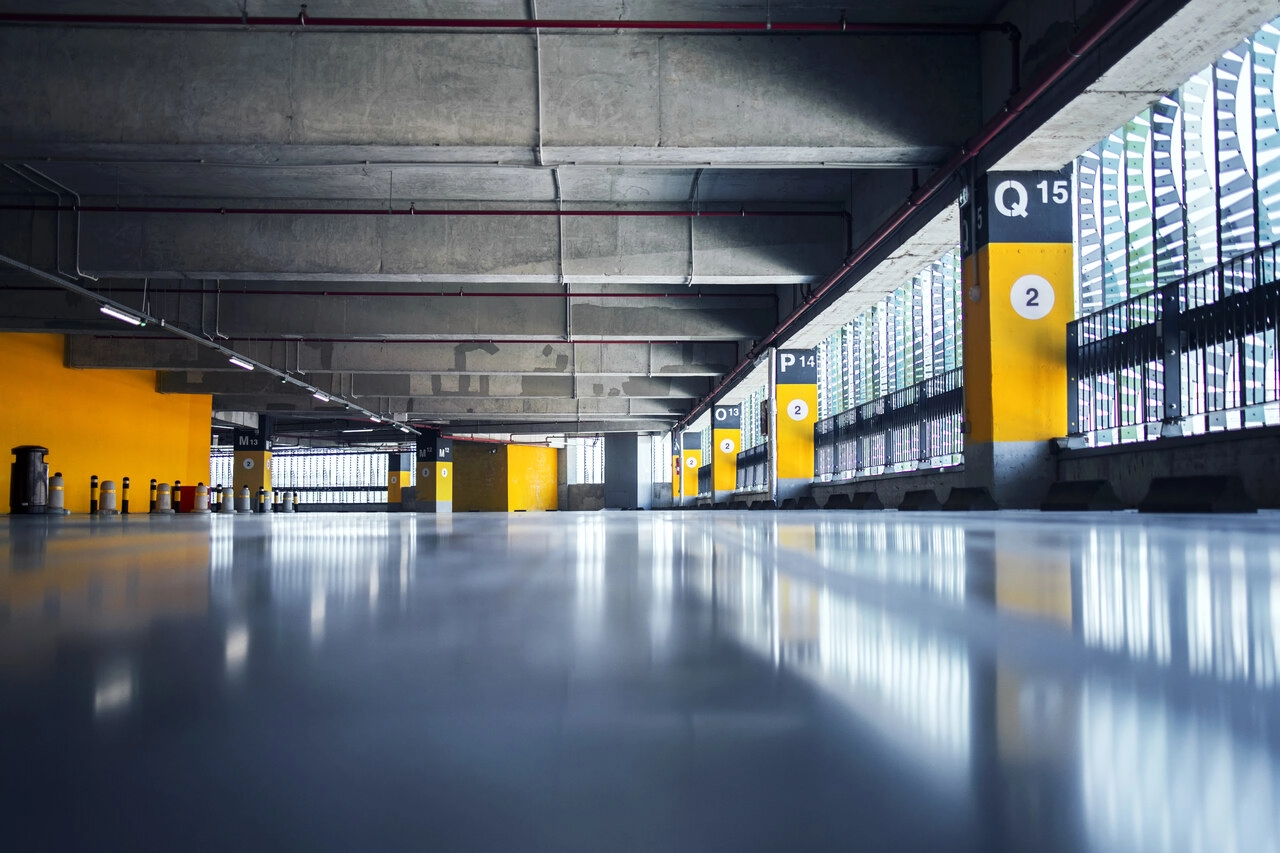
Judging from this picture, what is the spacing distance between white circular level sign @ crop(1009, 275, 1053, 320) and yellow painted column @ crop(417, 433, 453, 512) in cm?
2904

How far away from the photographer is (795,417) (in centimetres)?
1739

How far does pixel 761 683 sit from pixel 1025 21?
7805 mm

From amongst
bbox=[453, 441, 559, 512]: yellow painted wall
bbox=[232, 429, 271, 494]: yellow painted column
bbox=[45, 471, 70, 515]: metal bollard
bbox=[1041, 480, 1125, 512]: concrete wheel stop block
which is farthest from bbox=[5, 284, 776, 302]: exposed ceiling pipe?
bbox=[453, 441, 559, 512]: yellow painted wall

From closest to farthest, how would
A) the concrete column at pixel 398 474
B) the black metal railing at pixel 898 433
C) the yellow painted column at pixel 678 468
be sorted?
the black metal railing at pixel 898 433
the yellow painted column at pixel 678 468
the concrete column at pixel 398 474

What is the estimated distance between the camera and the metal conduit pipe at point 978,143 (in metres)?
5.58

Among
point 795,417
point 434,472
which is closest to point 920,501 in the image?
point 795,417

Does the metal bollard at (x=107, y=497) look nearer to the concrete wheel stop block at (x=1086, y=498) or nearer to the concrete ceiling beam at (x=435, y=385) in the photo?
the concrete ceiling beam at (x=435, y=385)

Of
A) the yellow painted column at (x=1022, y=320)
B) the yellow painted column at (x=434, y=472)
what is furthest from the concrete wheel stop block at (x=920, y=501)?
the yellow painted column at (x=434, y=472)

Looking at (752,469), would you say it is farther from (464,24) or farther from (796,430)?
(464,24)

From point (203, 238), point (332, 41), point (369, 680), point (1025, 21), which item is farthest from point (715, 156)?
point (369, 680)

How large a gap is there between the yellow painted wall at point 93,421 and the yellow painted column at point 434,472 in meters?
10.4

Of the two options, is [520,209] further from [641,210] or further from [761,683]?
[761,683]

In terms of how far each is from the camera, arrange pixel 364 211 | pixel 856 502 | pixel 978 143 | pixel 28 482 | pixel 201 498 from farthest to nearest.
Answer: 1. pixel 201 498
2. pixel 28 482
3. pixel 856 502
4. pixel 364 211
5. pixel 978 143

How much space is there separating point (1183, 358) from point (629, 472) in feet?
93.1
